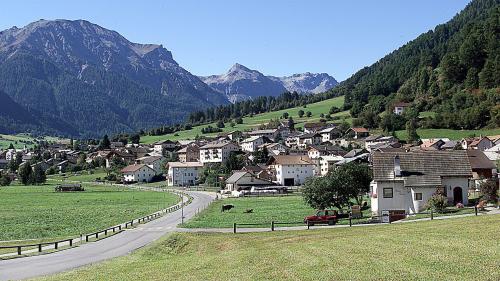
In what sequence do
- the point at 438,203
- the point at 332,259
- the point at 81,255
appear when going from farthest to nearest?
the point at 438,203
the point at 81,255
the point at 332,259

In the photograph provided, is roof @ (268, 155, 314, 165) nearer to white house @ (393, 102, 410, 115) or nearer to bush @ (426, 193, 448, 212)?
white house @ (393, 102, 410, 115)

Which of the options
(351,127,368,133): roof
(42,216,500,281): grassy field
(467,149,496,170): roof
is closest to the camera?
(42,216,500,281): grassy field

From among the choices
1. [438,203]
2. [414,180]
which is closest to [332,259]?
[438,203]

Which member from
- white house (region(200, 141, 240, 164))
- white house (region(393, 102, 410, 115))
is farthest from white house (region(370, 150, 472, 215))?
white house (region(393, 102, 410, 115))

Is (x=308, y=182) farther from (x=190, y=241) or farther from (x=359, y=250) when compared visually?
(x=359, y=250)

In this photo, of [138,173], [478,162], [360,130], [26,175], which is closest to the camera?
[478,162]

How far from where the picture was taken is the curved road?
30511 millimetres

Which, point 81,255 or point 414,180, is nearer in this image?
point 81,255

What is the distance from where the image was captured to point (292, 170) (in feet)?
484

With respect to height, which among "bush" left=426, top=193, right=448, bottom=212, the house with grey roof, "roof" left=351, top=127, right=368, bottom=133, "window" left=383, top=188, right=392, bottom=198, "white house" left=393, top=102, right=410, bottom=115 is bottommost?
"bush" left=426, top=193, right=448, bottom=212

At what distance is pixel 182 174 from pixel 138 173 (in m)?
20.5

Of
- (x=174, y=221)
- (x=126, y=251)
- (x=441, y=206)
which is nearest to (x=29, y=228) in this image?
(x=174, y=221)

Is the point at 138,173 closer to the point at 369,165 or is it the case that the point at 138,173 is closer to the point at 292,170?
the point at 292,170

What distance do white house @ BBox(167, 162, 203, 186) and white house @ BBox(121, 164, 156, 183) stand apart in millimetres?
15925
